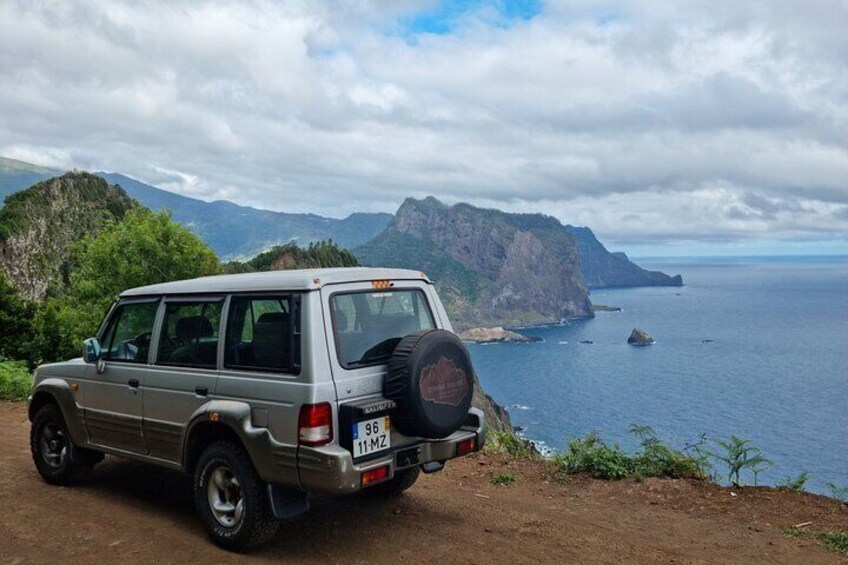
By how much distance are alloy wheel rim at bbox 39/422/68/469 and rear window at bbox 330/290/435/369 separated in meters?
4.40

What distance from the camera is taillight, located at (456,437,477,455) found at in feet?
19.5

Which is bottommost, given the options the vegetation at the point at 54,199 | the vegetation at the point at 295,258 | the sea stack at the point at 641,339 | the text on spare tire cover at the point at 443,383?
the sea stack at the point at 641,339

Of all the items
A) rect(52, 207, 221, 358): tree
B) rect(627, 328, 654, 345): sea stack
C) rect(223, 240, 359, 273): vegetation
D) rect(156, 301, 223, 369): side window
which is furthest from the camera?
rect(627, 328, 654, 345): sea stack

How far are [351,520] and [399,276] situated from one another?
96.6 inches

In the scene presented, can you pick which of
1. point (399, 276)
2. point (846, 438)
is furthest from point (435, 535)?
point (846, 438)

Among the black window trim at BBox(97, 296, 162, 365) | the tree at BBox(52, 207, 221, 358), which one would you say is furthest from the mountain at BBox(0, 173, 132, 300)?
the black window trim at BBox(97, 296, 162, 365)

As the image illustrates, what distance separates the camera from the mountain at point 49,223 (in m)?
93.1

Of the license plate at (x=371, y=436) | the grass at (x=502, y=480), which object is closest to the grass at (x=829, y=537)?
the grass at (x=502, y=480)

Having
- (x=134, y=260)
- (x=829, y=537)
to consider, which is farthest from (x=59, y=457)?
(x=134, y=260)

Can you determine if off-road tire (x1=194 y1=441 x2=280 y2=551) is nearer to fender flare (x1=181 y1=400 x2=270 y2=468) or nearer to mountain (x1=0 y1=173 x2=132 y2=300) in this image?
fender flare (x1=181 y1=400 x2=270 y2=468)

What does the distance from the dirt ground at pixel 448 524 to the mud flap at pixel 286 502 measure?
42cm

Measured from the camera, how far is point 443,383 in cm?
556

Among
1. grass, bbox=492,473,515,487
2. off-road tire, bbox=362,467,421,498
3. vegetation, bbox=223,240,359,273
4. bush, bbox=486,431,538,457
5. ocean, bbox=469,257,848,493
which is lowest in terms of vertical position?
ocean, bbox=469,257,848,493

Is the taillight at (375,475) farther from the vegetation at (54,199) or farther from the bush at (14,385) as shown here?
the vegetation at (54,199)
